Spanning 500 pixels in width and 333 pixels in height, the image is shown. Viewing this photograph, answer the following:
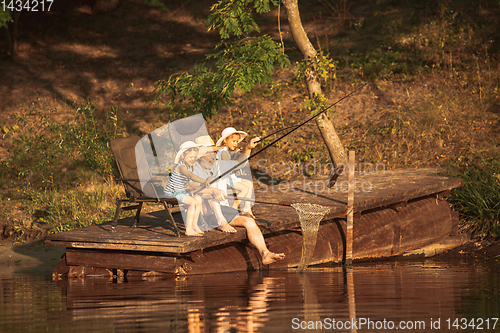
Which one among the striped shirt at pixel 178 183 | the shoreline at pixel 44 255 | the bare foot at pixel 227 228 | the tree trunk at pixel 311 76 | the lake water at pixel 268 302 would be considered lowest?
the lake water at pixel 268 302

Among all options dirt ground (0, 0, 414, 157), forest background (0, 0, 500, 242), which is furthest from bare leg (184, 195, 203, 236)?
dirt ground (0, 0, 414, 157)

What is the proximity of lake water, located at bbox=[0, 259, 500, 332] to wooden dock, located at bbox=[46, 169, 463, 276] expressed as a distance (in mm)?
264

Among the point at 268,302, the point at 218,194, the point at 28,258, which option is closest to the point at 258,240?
the point at 218,194

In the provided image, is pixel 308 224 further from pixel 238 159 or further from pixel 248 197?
pixel 238 159

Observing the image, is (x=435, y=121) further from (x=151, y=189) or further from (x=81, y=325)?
(x=81, y=325)

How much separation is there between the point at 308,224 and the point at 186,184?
1.77m

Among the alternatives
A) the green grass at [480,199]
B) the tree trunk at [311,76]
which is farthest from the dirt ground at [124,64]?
the green grass at [480,199]

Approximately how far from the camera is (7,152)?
613 inches

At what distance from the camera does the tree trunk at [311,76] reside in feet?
38.5

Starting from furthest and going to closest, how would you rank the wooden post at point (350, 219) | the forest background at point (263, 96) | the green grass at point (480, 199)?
1. the forest background at point (263, 96)
2. the green grass at point (480, 199)
3. the wooden post at point (350, 219)

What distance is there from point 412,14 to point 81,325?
50.2 feet

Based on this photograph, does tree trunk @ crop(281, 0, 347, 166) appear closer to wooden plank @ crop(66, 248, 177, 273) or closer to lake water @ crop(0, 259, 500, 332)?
lake water @ crop(0, 259, 500, 332)

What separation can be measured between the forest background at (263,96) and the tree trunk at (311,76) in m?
0.43

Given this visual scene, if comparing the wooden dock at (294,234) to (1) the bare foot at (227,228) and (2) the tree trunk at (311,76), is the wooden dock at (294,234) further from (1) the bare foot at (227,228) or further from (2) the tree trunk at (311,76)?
(2) the tree trunk at (311,76)
